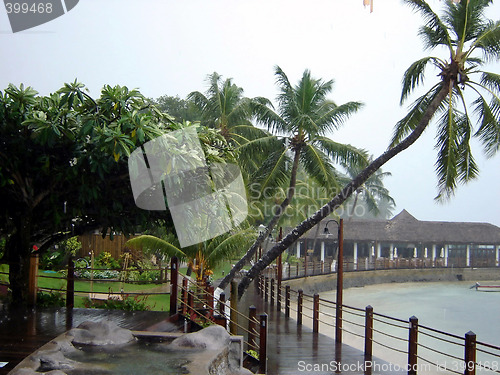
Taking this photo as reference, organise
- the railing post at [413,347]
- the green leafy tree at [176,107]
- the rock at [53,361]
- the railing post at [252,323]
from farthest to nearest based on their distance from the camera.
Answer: the green leafy tree at [176,107], the railing post at [252,323], the railing post at [413,347], the rock at [53,361]

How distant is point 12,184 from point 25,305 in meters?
2.70

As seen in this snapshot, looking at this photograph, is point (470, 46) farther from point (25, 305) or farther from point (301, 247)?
point (301, 247)

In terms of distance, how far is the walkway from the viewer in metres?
9.51

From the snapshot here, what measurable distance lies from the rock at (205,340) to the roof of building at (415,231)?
3679cm

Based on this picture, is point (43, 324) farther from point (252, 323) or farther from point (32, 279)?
point (252, 323)

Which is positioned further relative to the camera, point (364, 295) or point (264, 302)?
point (364, 295)

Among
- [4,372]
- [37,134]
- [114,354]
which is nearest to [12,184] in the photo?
[37,134]

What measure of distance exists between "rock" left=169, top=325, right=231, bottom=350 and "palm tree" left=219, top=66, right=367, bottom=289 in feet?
29.1

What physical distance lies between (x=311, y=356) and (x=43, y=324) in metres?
5.20

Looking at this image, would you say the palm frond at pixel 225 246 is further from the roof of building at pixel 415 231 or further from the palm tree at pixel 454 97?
the roof of building at pixel 415 231

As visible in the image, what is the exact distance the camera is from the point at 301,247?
153ft

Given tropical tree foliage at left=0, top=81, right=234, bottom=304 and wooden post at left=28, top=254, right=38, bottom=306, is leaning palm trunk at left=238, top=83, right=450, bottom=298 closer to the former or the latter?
tropical tree foliage at left=0, top=81, right=234, bottom=304

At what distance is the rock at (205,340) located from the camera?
631 centimetres

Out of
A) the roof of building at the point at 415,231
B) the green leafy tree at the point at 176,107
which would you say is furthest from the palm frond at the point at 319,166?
the roof of building at the point at 415,231
